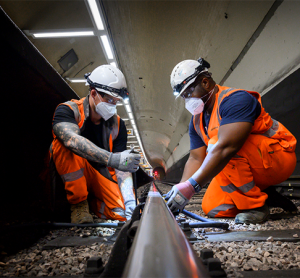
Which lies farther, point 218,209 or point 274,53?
point 274,53

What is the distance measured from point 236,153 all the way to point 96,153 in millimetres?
1437

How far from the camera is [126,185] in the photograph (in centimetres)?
252

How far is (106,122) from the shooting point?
2.77 meters

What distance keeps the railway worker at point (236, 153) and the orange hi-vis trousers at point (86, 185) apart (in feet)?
2.73

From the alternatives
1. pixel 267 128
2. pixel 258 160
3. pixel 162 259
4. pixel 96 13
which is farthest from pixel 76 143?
pixel 96 13

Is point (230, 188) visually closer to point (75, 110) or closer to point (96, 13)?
point (75, 110)

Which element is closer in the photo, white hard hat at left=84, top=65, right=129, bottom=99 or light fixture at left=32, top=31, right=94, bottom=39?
white hard hat at left=84, top=65, right=129, bottom=99

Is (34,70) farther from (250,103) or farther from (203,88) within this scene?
(250,103)

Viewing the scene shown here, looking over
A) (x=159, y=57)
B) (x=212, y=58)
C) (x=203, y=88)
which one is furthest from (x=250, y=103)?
(x=159, y=57)

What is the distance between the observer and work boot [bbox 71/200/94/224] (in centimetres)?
195

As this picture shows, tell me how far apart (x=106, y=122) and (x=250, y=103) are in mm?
1835

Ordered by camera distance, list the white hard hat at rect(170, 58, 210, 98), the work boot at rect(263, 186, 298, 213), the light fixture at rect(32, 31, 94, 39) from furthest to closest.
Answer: the light fixture at rect(32, 31, 94, 39)
the white hard hat at rect(170, 58, 210, 98)
the work boot at rect(263, 186, 298, 213)

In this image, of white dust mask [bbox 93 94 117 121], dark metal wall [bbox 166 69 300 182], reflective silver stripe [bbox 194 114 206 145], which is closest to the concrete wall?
dark metal wall [bbox 166 69 300 182]

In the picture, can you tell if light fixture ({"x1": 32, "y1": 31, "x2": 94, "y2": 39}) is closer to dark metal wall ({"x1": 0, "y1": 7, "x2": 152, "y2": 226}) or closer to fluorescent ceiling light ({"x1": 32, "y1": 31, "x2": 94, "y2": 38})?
fluorescent ceiling light ({"x1": 32, "y1": 31, "x2": 94, "y2": 38})
